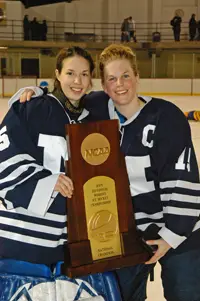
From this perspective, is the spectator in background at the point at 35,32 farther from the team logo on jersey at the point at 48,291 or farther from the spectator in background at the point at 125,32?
the team logo on jersey at the point at 48,291

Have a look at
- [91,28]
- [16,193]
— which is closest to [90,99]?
[16,193]

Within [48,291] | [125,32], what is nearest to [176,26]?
[125,32]

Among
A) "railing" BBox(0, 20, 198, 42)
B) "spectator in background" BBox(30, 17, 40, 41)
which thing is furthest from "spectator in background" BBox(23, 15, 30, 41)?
"railing" BBox(0, 20, 198, 42)

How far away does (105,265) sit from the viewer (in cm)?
177

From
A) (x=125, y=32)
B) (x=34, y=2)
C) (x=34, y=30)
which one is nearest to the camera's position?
(x=125, y=32)

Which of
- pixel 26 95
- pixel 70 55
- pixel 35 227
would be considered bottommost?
pixel 35 227

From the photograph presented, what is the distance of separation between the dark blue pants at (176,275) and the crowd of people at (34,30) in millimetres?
18252

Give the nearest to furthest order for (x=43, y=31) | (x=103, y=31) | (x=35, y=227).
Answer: (x=35, y=227)
(x=43, y=31)
(x=103, y=31)

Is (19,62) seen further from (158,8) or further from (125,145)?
(125,145)

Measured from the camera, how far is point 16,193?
1.78 metres

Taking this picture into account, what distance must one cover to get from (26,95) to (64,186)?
0.42 metres

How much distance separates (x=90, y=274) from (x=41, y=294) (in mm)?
188

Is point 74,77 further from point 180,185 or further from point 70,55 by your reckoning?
point 180,185

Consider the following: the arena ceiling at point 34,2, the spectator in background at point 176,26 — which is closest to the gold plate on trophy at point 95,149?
the spectator in background at point 176,26
